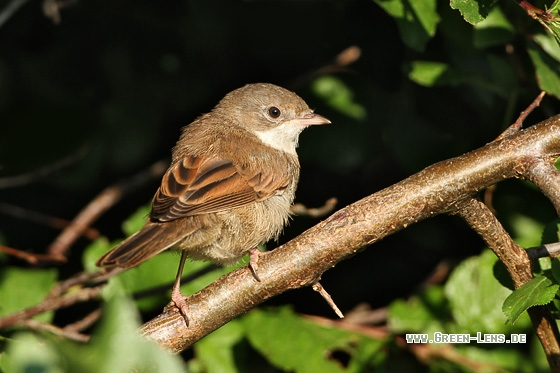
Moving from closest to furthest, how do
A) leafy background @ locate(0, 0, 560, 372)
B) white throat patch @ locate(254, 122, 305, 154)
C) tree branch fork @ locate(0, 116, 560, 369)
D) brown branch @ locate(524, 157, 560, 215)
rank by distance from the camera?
1. brown branch @ locate(524, 157, 560, 215)
2. tree branch fork @ locate(0, 116, 560, 369)
3. leafy background @ locate(0, 0, 560, 372)
4. white throat patch @ locate(254, 122, 305, 154)

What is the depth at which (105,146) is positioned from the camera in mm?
5223

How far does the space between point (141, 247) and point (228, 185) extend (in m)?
0.81

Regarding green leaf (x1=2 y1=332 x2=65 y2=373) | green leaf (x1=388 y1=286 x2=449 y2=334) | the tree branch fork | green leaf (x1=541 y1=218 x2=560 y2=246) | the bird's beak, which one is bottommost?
green leaf (x1=541 y1=218 x2=560 y2=246)

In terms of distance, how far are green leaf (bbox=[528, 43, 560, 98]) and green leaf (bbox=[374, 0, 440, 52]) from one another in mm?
569

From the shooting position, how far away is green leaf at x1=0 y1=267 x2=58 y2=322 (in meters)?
4.29

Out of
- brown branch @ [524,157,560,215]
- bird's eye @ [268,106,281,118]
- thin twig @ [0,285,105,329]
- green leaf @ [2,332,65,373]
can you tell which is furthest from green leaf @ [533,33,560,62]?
green leaf @ [2,332,65,373]

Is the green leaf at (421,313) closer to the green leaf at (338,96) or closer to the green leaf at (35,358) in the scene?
the green leaf at (338,96)

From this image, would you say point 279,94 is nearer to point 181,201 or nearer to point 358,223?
point 181,201

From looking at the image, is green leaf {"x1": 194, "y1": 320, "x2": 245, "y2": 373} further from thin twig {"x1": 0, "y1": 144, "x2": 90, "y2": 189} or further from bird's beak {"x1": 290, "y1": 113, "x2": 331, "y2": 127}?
thin twig {"x1": 0, "y1": 144, "x2": 90, "y2": 189}

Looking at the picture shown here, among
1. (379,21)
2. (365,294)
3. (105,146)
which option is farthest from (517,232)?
(105,146)

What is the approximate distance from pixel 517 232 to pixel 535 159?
1800 millimetres

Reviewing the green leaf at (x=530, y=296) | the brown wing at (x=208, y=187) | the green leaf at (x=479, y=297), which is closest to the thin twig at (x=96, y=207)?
the brown wing at (x=208, y=187)

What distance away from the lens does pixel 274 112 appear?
16.6 feet

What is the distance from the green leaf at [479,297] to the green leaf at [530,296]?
4.33ft
